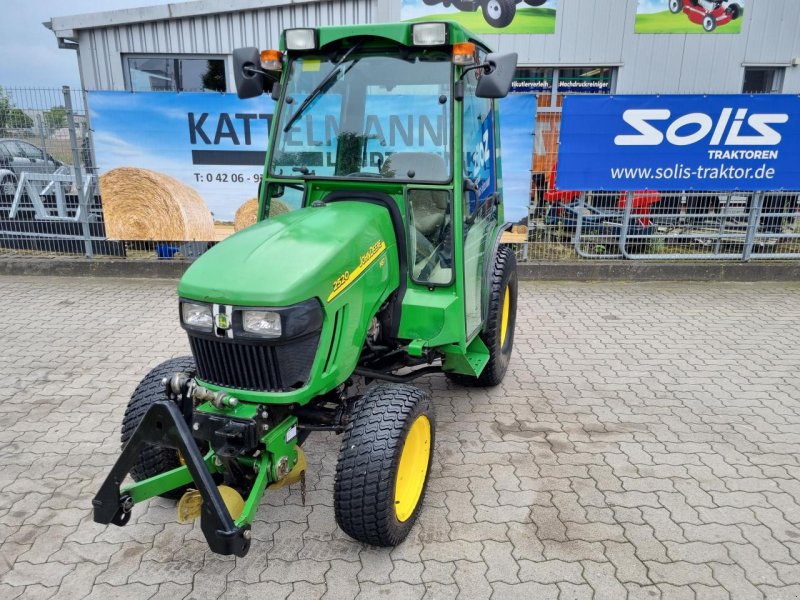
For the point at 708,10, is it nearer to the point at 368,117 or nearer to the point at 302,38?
the point at 368,117

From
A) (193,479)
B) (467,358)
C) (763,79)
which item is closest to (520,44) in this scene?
(763,79)

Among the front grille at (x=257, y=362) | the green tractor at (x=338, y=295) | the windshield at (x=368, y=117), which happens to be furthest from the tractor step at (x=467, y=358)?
the front grille at (x=257, y=362)

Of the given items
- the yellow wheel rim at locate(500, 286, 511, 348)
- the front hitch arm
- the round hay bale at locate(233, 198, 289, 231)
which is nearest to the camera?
the front hitch arm

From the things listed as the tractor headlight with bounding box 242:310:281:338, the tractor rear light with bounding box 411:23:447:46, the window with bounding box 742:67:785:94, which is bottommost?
the tractor headlight with bounding box 242:310:281:338

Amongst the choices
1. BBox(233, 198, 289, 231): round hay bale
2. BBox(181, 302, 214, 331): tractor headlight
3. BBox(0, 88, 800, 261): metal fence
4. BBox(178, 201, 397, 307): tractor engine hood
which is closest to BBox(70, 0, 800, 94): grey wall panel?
BBox(0, 88, 800, 261): metal fence

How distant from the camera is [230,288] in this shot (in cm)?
230

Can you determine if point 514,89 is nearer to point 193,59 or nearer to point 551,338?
point 193,59

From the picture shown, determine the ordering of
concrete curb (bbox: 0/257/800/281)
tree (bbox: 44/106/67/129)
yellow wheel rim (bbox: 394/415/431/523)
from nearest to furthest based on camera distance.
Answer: yellow wheel rim (bbox: 394/415/431/523), tree (bbox: 44/106/67/129), concrete curb (bbox: 0/257/800/281)

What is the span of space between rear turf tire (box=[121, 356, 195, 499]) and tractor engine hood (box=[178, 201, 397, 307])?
63 cm

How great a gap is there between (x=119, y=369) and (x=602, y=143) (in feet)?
18.2

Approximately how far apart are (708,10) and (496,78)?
8.78m

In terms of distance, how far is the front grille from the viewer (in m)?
2.35

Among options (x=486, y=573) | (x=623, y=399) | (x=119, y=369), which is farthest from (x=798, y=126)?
(x=119, y=369)

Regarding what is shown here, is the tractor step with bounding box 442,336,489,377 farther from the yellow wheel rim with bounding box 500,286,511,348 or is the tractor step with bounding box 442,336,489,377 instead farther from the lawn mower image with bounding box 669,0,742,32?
the lawn mower image with bounding box 669,0,742,32
